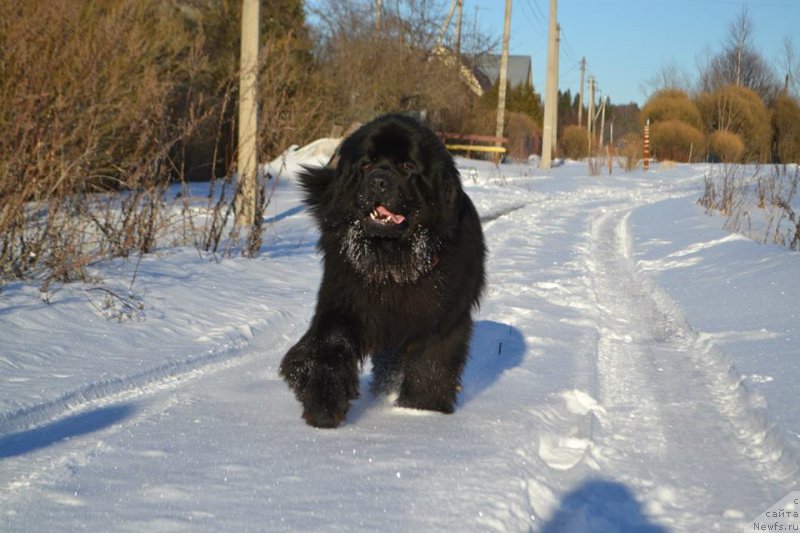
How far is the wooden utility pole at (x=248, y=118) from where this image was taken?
8977 millimetres

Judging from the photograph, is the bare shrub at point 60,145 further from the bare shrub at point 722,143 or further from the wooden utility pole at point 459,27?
the bare shrub at point 722,143

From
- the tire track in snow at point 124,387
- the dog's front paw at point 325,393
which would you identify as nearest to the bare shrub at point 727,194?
Result: the tire track in snow at point 124,387

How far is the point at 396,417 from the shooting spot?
4.40 metres

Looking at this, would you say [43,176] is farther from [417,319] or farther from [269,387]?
[417,319]

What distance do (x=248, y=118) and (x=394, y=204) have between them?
6.73m

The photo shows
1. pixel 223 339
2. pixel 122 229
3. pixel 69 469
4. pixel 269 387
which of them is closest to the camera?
pixel 69 469

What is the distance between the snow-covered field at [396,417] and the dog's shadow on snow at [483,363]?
24mm

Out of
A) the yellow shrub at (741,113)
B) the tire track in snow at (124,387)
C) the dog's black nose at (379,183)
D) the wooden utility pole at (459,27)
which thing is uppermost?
the wooden utility pole at (459,27)

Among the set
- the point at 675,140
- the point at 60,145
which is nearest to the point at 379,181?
the point at 60,145

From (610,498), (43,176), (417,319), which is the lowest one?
(610,498)

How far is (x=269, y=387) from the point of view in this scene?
15.7 feet

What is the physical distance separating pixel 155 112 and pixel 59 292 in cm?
218

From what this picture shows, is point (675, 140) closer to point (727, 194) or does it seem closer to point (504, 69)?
point (504, 69)

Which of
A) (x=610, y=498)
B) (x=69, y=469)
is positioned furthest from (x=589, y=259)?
(x=69, y=469)
